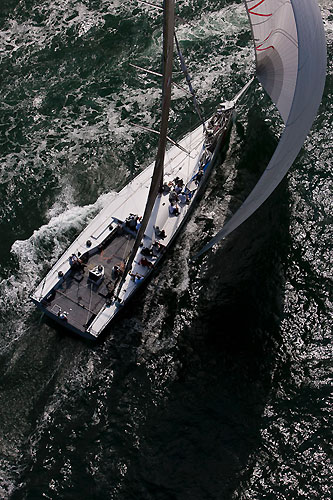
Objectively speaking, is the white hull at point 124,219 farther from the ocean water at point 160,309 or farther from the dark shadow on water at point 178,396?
the dark shadow on water at point 178,396

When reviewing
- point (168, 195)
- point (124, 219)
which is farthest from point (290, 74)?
point (124, 219)

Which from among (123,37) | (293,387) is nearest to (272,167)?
(293,387)

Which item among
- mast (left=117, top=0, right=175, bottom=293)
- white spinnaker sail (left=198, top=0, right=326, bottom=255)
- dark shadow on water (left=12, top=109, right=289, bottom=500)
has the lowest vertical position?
dark shadow on water (left=12, top=109, right=289, bottom=500)

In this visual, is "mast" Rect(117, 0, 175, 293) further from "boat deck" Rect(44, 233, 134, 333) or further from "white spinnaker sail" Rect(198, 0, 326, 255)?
"white spinnaker sail" Rect(198, 0, 326, 255)

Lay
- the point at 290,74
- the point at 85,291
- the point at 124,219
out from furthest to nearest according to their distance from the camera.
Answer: the point at 124,219, the point at 290,74, the point at 85,291

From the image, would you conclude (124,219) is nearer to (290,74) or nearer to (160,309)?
(160,309)

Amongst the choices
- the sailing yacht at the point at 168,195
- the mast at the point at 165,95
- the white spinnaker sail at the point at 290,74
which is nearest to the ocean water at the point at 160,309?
the sailing yacht at the point at 168,195

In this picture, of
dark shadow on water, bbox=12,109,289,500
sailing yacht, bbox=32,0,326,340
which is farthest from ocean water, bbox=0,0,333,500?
sailing yacht, bbox=32,0,326,340
